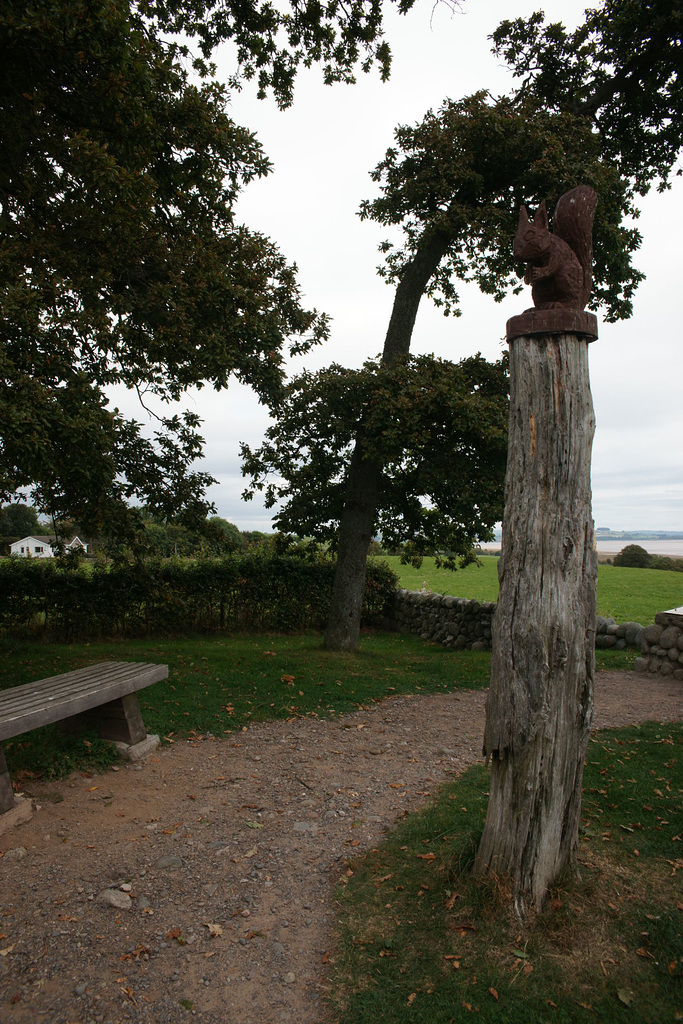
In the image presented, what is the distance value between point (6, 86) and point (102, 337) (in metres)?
2.77

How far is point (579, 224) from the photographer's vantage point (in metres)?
3.82

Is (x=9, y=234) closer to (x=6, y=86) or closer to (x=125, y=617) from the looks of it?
(x=6, y=86)

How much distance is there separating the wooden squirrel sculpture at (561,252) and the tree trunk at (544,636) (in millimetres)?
309

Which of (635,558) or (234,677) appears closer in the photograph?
(234,677)

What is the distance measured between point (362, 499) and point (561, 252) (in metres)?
7.99

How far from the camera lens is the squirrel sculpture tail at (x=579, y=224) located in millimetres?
3814

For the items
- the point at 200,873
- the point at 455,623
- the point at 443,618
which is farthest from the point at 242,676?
the point at 443,618

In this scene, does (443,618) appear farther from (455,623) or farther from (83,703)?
(83,703)

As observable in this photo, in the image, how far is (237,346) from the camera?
838cm

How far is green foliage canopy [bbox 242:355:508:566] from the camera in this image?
31.3 feet

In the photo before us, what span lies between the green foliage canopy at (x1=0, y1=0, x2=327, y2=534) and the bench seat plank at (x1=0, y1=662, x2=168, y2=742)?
1.92 meters

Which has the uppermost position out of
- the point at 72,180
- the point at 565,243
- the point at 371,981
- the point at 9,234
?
the point at 72,180

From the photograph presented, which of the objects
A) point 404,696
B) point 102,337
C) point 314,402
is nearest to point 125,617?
point 314,402

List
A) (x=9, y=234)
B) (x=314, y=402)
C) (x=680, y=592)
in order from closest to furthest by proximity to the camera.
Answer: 1. (x=9, y=234)
2. (x=314, y=402)
3. (x=680, y=592)
